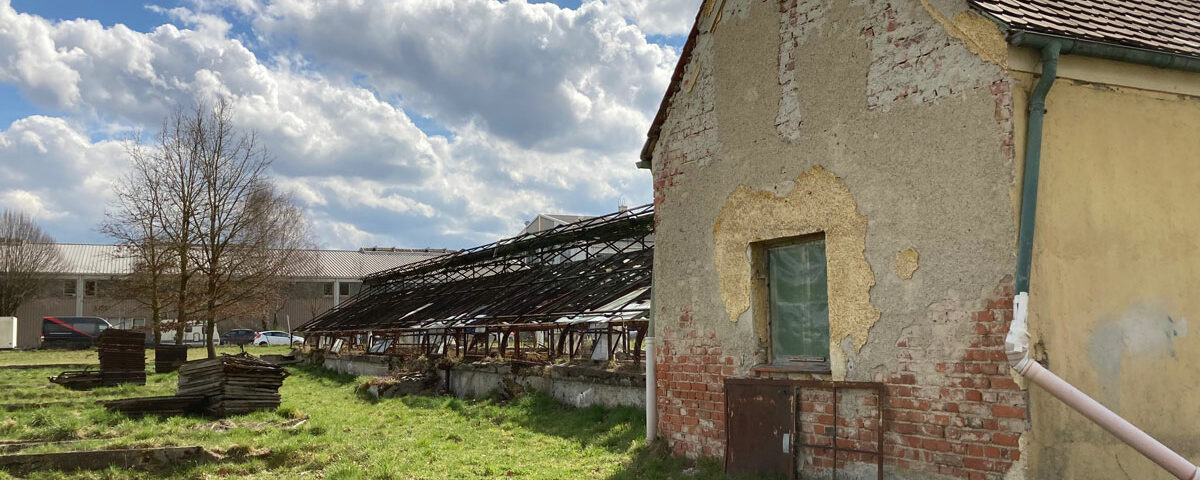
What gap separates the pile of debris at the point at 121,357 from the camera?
19703 mm

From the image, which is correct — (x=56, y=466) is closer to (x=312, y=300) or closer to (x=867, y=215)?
(x=867, y=215)

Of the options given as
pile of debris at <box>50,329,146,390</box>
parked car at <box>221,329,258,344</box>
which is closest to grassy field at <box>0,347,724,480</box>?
pile of debris at <box>50,329,146,390</box>

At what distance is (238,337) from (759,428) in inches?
1985

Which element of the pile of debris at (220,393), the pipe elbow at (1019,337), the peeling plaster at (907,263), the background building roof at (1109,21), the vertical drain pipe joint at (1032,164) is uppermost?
the background building roof at (1109,21)

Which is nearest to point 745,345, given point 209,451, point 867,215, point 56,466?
point 867,215

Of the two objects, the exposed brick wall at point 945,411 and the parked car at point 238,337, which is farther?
the parked car at point 238,337

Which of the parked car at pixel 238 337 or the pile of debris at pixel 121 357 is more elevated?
the pile of debris at pixel 121 357

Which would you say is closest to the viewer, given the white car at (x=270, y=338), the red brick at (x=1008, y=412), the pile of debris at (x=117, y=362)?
the red brick at (x=1008, y=412)

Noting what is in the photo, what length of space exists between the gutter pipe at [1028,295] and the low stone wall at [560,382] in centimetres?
568

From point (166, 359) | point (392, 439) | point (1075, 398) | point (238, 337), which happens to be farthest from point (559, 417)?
point (238, 337)

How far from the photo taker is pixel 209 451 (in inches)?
359

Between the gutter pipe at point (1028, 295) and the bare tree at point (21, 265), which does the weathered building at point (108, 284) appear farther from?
the gutter pipe at point (1028, 295)

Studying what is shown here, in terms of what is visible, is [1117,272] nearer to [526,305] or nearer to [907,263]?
[907,263]

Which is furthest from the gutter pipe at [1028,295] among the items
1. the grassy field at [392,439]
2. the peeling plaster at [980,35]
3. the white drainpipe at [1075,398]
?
the grassy field at [392,439]
